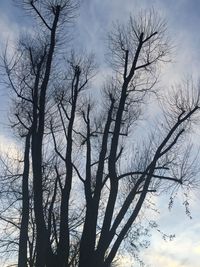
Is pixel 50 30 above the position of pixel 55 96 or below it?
above

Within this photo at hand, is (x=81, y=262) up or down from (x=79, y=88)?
down

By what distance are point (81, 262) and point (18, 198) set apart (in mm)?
8092

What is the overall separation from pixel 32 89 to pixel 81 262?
21.4ft

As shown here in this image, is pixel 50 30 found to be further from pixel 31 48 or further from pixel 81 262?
pixel 81 262

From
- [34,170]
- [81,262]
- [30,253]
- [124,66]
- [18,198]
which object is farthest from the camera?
[30,253]

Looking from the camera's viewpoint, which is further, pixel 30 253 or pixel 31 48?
pixel 30 253

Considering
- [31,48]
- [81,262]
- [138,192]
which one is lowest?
[81,262]

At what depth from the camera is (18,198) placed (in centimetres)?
2258

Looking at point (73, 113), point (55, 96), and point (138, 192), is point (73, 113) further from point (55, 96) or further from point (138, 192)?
point (138, 192)

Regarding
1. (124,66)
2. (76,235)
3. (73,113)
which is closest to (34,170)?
(73,113)

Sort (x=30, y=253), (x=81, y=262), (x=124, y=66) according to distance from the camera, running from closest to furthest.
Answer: (x=81, y=262) < (x=124, y=66) < (x=30, y=253)

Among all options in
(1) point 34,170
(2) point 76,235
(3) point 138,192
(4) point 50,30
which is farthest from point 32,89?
(2) point 76,235

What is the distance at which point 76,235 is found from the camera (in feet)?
87.0

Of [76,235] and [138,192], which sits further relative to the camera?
[76,235]
